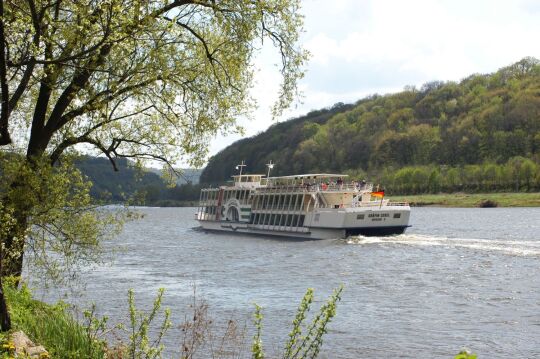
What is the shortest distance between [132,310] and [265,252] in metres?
52.0

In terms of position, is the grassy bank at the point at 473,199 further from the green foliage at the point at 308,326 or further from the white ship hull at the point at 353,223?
the green foliage at the point at 308,326

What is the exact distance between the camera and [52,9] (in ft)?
44.6

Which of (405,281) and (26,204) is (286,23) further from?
(405,281)

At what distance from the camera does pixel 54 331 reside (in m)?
13.3

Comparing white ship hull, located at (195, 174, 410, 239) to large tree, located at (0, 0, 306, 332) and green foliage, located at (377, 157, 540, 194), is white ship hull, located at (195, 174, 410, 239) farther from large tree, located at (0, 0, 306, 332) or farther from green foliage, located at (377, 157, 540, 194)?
green foliage, located at (377, 157, 540, 194)

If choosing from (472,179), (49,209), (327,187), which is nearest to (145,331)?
(49,209)

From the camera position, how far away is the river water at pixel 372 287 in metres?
23.9

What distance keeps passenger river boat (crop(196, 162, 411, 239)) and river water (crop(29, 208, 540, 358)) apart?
1.87m

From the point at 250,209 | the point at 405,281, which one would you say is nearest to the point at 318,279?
the point at 405,281

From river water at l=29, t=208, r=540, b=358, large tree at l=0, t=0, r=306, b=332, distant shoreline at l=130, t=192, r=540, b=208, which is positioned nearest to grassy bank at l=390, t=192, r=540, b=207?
distant shoreline at l=130, t=192, r=540, b=208

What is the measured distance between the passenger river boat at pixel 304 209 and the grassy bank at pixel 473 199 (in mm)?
85046

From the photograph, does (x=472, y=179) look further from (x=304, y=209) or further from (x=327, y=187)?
(x=327, y=187)

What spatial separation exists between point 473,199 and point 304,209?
10142cm

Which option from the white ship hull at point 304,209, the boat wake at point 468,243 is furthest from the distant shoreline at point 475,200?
the boat wake at point 468,243
